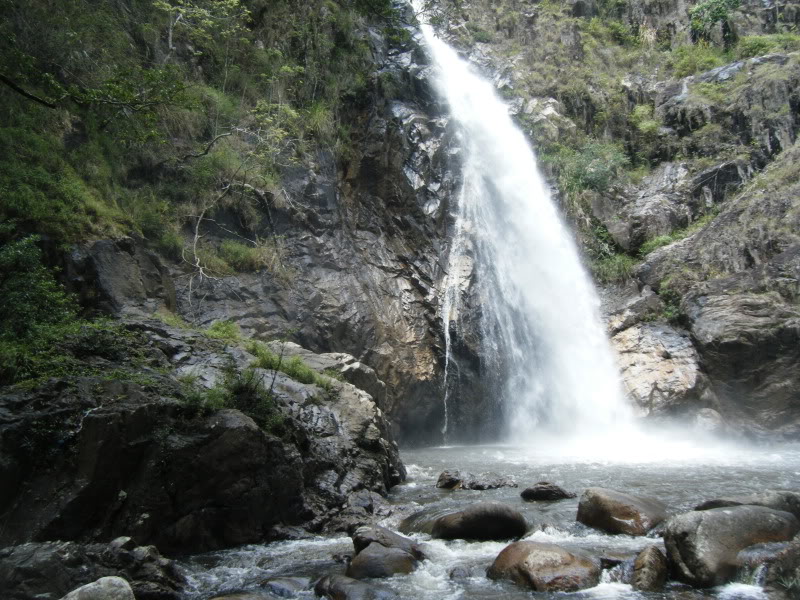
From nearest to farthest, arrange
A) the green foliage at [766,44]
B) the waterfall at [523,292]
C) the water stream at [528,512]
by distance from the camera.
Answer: the water stream at [528,512] < the waterfall at [523,292] < the green foliage at [766,44]

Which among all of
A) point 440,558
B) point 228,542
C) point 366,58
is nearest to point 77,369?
point 228,542

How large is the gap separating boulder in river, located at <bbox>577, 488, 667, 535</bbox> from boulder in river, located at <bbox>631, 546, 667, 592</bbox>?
139 centimetres

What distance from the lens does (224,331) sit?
11805mm

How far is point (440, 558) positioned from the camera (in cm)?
662

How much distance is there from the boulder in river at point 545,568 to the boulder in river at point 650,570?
381mm

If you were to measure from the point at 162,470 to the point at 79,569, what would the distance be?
1821 mm

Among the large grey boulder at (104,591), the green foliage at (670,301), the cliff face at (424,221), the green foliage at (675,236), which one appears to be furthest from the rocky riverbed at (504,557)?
the green foliage at (675,236)

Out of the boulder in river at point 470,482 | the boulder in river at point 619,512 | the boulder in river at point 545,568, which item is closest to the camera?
the boulder in river at point 545,568

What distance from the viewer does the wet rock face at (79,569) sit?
4773 millimetres

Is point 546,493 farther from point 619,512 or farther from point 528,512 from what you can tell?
point 619,512

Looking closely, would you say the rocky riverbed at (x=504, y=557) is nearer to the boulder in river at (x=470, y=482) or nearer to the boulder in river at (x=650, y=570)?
the boulder in river at (x=650, y=570)

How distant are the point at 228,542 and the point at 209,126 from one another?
1351 cm

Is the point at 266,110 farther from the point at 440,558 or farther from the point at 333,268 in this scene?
the point at 440,558

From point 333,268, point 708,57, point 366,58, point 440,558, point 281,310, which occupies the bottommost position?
point 440,558
